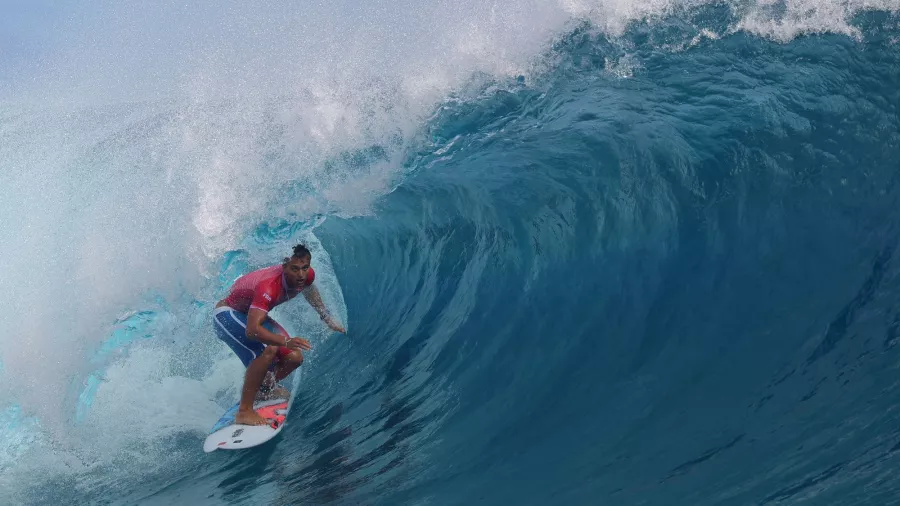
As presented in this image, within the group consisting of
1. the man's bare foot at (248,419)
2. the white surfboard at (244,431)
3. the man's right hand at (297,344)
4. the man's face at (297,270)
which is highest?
the man's face at (297,270)

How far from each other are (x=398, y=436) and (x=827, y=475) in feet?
8.63

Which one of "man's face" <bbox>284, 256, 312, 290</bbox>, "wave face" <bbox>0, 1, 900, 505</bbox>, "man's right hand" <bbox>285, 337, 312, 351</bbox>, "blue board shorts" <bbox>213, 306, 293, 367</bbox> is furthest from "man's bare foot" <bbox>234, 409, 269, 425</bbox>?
"man's face" <bbox>284, 256, 312, 290</bbox>

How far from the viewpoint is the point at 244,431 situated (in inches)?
225

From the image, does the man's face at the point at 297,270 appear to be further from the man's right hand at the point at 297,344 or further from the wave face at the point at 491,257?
the wave face at the point at 491,257

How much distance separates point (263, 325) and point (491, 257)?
6.79 feet

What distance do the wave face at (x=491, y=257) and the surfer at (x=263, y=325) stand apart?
0.41 metres

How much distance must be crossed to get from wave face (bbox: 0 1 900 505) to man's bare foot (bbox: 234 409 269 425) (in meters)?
0.21

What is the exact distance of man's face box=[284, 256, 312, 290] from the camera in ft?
18.0

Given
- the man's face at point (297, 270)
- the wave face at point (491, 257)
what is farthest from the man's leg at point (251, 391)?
the man's face at point (297, 270)

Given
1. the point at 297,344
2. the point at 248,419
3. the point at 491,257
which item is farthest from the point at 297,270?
the point at 491,257

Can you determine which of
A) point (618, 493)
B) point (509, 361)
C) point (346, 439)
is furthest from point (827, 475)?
point (346, 439)

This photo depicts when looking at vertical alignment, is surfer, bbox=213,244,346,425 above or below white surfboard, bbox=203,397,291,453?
above

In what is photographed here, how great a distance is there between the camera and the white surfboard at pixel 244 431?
5629 millimetres

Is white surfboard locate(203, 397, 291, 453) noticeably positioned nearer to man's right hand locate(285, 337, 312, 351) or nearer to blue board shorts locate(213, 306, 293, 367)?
blue board shorts locate(213, 306, 293, 367)
